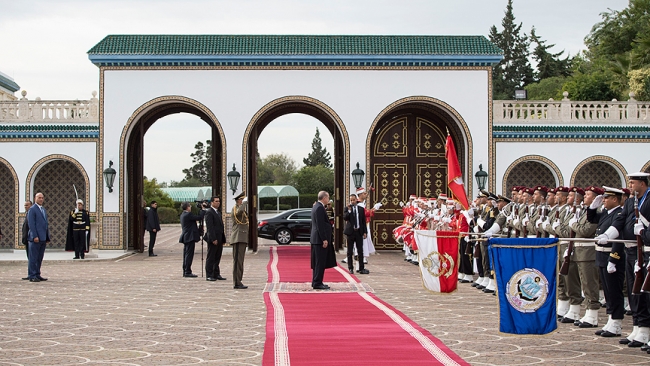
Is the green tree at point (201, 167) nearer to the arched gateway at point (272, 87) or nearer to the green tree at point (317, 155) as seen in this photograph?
the green tree at point (317, 155)

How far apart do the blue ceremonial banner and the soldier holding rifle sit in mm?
807

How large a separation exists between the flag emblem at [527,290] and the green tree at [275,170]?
78741 mm

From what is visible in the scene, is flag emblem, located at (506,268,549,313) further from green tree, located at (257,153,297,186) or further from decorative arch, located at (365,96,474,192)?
green tree, located at (257,153,297,186)

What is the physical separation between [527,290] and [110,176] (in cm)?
1645

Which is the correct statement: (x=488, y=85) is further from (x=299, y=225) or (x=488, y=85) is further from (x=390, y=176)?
(x=299, y=225)

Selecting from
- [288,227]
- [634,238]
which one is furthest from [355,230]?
[288,227]

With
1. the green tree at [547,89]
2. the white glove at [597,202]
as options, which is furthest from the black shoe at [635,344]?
the green tree at [547,89]

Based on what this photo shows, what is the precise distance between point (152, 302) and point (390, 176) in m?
13.0

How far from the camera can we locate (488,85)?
76.4 feet

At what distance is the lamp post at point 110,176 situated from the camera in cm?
2267

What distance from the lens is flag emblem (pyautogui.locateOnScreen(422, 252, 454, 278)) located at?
39.7ft

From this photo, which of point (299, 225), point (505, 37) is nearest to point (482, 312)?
point (299, 225)

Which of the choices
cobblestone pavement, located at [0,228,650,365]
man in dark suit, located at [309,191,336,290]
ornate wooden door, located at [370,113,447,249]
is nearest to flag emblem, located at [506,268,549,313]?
cobblestone pavement, located at [0,228,650,365]

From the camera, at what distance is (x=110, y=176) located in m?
22.7
